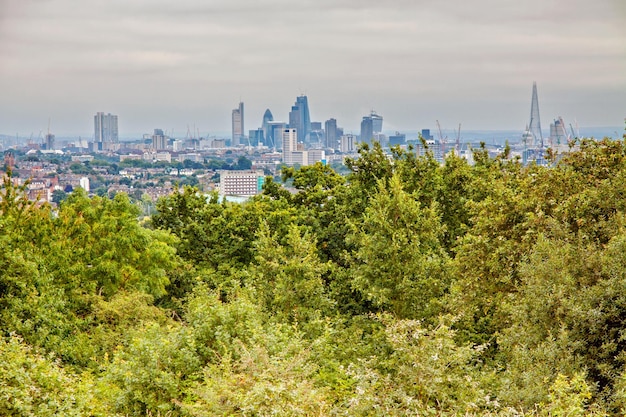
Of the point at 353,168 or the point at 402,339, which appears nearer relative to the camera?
the point at 402,339

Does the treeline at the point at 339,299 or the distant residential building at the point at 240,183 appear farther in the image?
the distant residential building at the point at 240,183

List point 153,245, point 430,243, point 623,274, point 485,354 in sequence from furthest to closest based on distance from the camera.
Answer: point 153,245
point 430,243
point 485,354
point 623,274

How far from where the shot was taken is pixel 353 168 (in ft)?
102

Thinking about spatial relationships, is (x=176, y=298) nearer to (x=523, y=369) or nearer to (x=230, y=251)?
(x=230, y=251)

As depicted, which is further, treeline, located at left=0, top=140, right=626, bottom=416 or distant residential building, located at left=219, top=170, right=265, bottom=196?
distant residential building, located at left=219, top=170, right=265, bottom=196

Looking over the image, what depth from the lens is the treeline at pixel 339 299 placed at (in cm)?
1255

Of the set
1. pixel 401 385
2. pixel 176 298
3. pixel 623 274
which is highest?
pixel 623 274

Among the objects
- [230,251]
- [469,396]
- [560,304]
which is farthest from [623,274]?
[230,251]

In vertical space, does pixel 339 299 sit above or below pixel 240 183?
above

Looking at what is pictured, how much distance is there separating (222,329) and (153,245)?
14389 mm

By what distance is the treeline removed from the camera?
1255 cm

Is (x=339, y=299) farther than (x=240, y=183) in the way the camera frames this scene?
No

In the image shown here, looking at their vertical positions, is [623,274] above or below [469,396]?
above

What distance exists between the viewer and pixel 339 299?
81.7 feet
